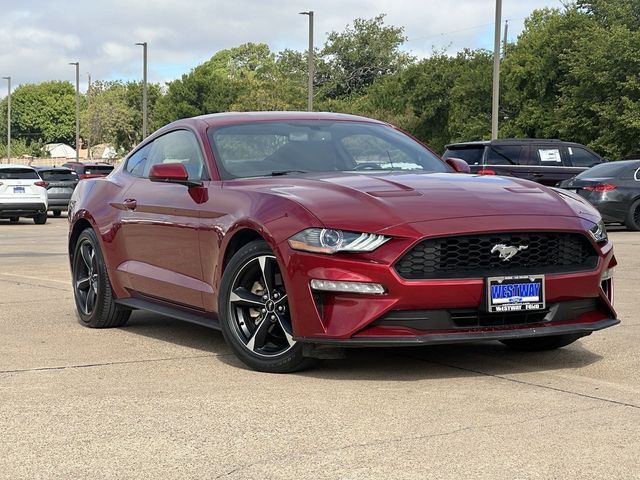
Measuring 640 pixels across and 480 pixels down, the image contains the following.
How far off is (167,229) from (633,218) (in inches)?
609

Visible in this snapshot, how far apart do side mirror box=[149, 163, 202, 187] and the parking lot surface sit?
1.04 m

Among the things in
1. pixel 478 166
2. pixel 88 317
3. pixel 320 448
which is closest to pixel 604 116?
pixel 478 166

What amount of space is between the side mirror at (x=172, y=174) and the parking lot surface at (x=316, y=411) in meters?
1.04

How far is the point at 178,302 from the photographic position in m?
→ 6.95

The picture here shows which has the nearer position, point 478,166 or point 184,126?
point 184,126

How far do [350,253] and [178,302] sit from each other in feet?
5.76

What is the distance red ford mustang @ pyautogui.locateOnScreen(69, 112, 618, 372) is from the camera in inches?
220

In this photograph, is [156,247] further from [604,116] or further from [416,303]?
[604,116]

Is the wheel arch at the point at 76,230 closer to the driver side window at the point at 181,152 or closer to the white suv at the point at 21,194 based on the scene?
the driver side window at the point at 181,152

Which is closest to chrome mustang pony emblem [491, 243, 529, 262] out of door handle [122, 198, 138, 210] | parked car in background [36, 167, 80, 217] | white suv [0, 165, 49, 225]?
door handle [122, 198, 138, 210]

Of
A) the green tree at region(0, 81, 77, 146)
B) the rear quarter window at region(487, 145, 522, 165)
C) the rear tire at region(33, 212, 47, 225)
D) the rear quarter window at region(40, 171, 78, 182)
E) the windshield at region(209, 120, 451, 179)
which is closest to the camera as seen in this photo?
the windshield at region(209, 120, 451, 179)

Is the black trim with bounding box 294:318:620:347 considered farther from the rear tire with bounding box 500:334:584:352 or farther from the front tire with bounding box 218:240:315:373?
the rear tire with bounding box 500:334:584:352

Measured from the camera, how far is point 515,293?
5738 millimetres

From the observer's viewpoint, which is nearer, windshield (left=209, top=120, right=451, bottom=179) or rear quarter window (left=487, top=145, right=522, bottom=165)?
windshield (left=209, top=120, right=451, bottom=179)
